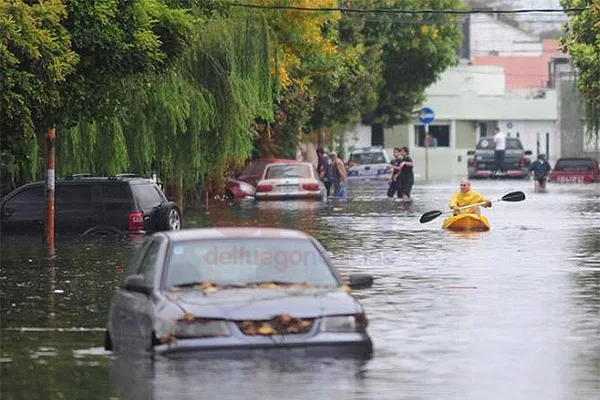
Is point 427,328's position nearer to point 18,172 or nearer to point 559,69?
point 18,172

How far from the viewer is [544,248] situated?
32.7 m

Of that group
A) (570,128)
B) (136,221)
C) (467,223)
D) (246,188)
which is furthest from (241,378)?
(570,128)

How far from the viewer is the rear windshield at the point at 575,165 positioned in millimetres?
81250

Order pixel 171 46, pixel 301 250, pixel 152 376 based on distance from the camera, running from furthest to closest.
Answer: pixel 171 46
pixel 301 250
pixel 152 376

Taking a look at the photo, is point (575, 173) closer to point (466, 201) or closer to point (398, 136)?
point (398, 136)

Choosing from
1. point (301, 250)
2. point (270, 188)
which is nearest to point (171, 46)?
point (301, 250)

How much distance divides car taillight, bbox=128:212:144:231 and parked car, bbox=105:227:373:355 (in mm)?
19309

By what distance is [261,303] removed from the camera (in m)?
14.2

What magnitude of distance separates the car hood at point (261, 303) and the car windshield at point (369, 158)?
72070 millimetres

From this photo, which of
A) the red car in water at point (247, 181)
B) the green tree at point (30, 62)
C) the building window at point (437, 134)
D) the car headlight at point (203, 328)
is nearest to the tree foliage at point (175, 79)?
the green tree at point (30, 62)

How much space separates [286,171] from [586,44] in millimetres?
10507

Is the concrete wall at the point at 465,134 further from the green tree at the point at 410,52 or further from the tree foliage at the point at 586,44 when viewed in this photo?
the tree foliage at the point at 586,44

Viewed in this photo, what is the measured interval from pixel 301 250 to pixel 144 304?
150cm

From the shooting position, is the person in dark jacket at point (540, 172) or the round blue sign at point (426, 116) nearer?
the person in dark jacket at point (540, 172)
